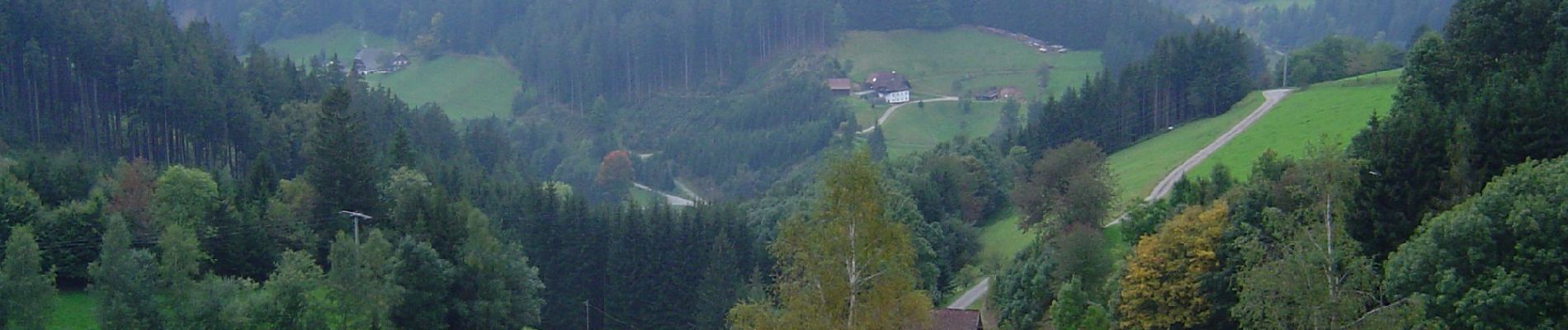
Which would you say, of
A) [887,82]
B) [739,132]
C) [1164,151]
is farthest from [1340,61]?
[739,132]

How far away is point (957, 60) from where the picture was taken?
6998 inches

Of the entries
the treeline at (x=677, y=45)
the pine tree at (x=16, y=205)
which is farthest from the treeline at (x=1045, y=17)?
the pine tree at (x=16, y=205)

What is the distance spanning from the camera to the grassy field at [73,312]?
4675 cm

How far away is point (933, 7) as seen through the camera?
189125 mm

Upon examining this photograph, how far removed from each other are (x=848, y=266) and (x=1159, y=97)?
261ft

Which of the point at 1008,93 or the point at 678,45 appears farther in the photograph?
the point at 678,45

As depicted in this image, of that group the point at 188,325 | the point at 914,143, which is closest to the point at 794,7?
the point at 914,143

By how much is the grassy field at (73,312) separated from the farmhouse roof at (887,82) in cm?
11898

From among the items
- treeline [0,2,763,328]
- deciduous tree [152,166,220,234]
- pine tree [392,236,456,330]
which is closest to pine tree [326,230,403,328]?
treeline [0,2,763,328]

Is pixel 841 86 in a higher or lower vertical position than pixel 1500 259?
higher

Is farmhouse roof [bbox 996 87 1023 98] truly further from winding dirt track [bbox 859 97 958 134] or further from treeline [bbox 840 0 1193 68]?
treeline [bbox 840 0 1193 68]

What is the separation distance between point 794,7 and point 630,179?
46.5 metres

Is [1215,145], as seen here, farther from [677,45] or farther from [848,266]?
[677,45]

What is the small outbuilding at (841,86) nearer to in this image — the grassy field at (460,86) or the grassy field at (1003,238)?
the grassy field at (460,86)
